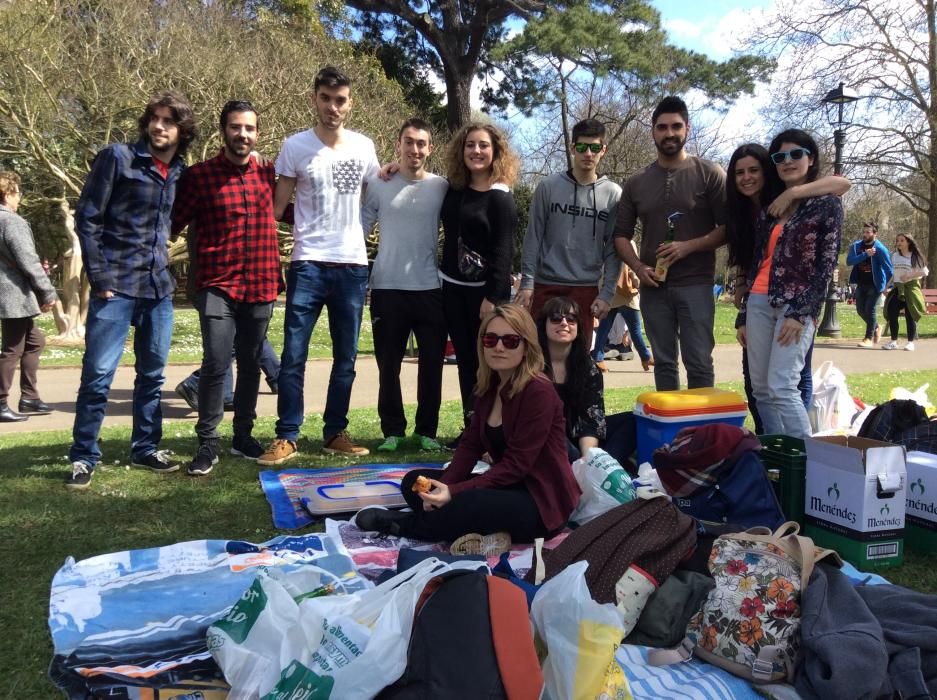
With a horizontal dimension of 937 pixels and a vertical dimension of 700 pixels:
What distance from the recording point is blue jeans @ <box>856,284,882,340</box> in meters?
13.2

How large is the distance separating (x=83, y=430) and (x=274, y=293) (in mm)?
1383

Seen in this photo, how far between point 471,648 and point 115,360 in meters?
3.47

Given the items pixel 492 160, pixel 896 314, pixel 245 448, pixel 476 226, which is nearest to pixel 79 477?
pixel 245 448

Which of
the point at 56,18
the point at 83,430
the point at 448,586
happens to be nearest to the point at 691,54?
the point at 56,18

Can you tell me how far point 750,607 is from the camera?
252 centimetres

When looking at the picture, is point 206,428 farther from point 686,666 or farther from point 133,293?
point 686,666

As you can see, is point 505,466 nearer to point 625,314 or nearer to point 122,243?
point 122,243

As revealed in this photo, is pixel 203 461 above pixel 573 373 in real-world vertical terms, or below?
below

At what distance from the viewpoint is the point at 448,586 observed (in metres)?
2.23

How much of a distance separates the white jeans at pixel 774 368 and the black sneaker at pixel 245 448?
321 cm

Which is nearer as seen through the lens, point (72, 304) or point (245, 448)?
point (245, 448)

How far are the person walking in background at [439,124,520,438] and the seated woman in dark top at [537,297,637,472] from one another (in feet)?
2.12

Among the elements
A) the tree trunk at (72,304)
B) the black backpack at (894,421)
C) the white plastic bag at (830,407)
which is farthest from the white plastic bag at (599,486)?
the tree trunk at (72,304)

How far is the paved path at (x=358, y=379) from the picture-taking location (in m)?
6.99
